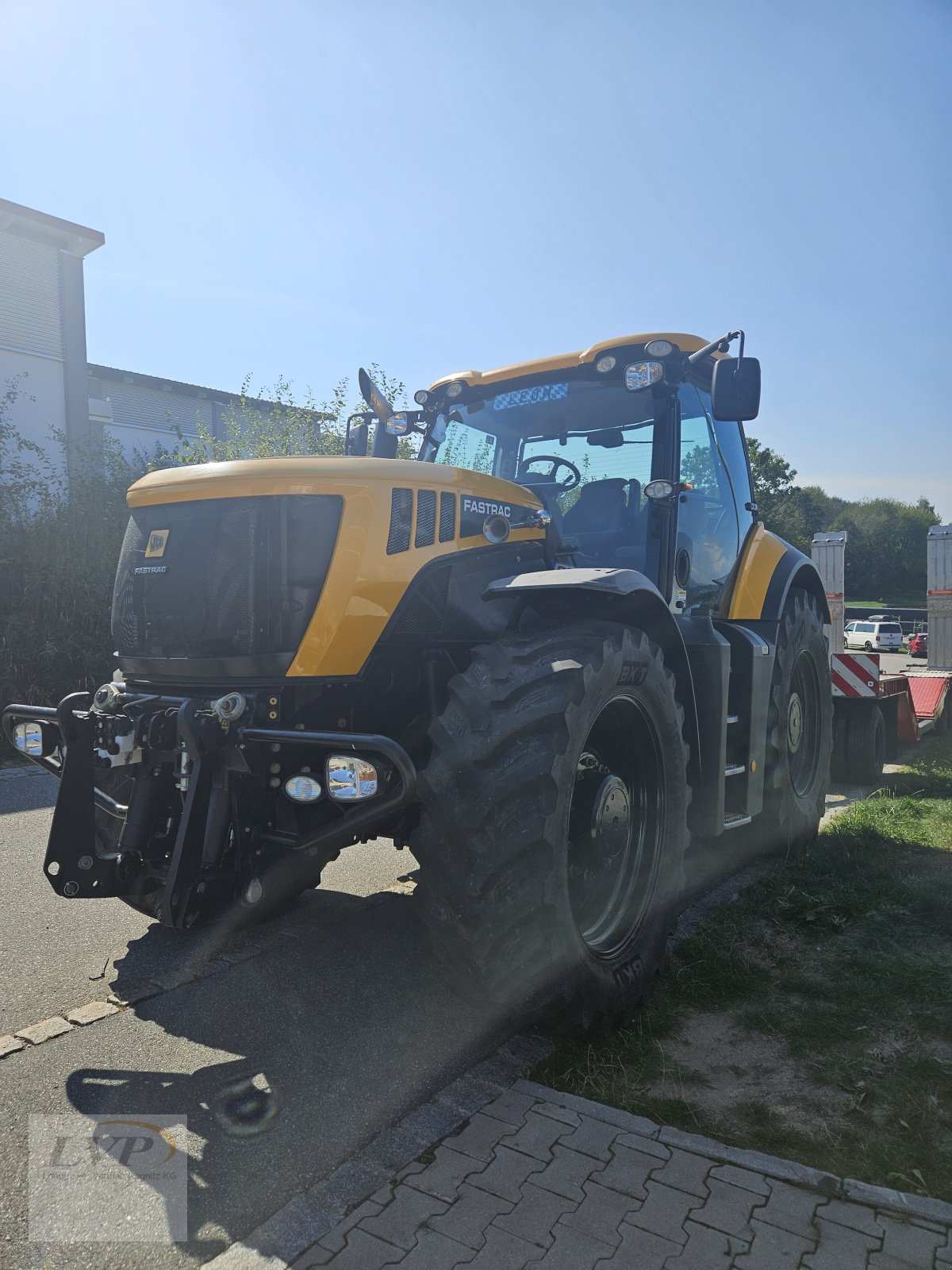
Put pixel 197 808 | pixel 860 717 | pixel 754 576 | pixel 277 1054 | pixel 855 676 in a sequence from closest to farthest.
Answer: pixel 197 808 → pixel 277 1054 → pixel 754 576 → pixel 860 717 → pixel 855 676

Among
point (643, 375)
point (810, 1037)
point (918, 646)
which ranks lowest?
point (918, 646)

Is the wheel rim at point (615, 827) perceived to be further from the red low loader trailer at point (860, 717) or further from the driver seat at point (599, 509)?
the red low loader trailer at point (860, 717)

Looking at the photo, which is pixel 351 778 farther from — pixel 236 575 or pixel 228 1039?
pixel 228 1039

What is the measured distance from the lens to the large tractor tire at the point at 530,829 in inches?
116

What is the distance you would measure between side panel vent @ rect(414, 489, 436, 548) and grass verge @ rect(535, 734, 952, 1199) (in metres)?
1.89

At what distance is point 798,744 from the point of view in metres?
6.32

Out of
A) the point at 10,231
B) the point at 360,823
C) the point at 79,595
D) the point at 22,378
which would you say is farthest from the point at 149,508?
the point at 10,231

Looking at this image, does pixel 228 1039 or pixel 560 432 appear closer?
pixel 228 1039

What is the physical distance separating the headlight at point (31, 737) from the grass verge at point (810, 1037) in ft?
7.35

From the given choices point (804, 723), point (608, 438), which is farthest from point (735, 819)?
point (608, 438)

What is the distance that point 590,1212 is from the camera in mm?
2385

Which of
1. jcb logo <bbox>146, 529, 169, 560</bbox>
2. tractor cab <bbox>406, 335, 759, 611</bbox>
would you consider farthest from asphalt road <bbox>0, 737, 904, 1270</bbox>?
tractor cab <bbox>406, 335, 759, 611</bbox>

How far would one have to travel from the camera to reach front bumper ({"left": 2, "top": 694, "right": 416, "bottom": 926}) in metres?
3.03

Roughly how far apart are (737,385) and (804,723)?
296 centimetres
